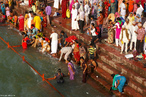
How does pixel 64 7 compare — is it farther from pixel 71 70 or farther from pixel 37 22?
pixel 71 70

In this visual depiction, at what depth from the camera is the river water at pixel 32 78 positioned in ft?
37.1

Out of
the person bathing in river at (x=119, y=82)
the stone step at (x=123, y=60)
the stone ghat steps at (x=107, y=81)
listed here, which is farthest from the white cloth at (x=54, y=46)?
the person bathing in river at (x=119, y=82)

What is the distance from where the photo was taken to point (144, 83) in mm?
10891

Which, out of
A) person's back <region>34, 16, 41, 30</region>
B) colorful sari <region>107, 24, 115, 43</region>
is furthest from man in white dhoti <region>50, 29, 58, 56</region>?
colorful sari <region>107, 24, 115, 43</region>

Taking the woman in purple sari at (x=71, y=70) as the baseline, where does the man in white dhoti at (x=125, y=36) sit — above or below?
above

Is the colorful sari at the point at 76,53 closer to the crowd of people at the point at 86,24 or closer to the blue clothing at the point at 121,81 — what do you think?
the crowd of people at the point at 86,24

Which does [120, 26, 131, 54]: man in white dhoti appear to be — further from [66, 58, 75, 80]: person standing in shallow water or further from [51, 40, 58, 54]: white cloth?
[51, 40, 58, 54]: white cloth

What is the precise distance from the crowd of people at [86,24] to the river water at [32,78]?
1.56 ft

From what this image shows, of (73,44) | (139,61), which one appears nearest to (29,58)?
(73,44)

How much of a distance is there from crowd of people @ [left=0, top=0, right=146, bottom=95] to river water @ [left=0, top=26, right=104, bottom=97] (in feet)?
1.56

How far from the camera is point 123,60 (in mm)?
12094

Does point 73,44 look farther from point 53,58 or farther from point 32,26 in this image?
point 32,26

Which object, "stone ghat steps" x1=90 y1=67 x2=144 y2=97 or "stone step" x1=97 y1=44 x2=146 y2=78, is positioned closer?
"stone ghat steps" x1=90 y1=67 x2=144 y2=97

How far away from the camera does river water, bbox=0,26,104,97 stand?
37.1 feet
